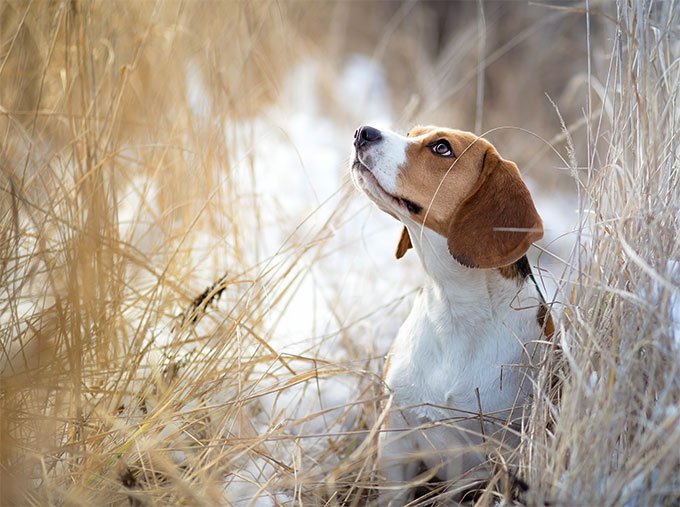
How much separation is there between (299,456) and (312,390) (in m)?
0.85

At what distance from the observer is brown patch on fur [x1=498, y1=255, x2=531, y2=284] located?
2.58 m

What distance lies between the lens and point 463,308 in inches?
101

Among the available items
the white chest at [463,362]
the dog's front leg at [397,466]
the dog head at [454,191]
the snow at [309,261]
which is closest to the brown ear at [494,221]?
the dog head at [454,191]

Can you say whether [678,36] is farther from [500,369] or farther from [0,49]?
[0,49]

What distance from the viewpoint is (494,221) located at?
2.46 meters

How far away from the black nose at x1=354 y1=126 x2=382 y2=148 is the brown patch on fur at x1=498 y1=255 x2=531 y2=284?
60cm

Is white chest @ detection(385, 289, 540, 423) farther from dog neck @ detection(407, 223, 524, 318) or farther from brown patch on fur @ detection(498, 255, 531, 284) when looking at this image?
brown patch on fur @ detection(498, 255, 531, 284)

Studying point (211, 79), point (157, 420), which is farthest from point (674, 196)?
point (211, 79)

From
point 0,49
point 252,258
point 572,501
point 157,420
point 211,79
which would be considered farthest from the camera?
point 252,258

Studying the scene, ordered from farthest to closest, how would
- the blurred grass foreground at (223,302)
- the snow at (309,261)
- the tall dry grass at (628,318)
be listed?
the snow at (309,261), the blurred grass foreground at (223,302), the tall dry grass at (628,318)

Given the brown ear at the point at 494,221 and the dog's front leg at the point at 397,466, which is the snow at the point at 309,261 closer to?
the brown ear at the point at 494,221

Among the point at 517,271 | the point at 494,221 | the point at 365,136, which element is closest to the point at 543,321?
the point at 517,271

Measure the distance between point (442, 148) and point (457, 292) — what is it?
19.2 inches

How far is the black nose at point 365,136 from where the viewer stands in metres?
2.51
